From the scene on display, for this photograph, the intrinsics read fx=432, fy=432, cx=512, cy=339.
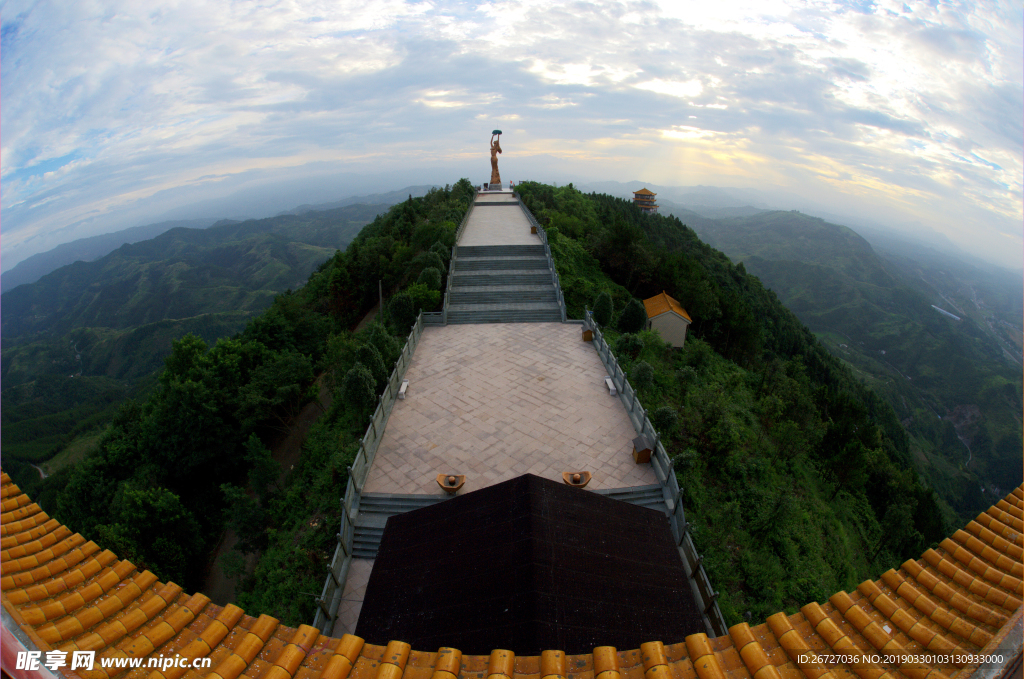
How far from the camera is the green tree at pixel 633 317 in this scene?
18.5 meters

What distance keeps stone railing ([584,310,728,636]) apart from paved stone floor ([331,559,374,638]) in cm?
579

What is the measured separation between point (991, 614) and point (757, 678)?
1522mm

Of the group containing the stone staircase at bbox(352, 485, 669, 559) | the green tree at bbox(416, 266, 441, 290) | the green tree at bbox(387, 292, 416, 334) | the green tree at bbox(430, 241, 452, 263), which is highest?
the green tree at bbox(430, 241, 452, 263)

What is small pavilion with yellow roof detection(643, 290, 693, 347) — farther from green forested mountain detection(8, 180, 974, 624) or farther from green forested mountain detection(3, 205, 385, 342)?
green forested mountain detection(3, 205, 385, 342)

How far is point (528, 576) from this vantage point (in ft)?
17.2

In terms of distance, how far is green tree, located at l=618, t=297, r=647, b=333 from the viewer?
1848 centimetres

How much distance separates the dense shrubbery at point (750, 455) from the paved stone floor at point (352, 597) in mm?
6754

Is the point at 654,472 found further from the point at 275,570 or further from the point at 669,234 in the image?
the point at 669,234

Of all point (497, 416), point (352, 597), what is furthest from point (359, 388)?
point (352, 597)

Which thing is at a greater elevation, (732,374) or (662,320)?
(662,320)

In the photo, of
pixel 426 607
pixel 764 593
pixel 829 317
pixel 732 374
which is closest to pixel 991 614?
pixel 426 607

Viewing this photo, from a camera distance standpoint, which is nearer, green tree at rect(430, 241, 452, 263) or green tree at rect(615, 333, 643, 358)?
green tree at rect(615, 333, 643, 358)

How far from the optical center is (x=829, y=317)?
117000 mm

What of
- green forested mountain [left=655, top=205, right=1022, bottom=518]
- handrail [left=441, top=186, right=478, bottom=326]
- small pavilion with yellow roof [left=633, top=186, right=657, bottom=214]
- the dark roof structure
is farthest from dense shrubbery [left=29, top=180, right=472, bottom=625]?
small pavilion with yellow roof [left=633, top=186, right=657, bottom=214]
